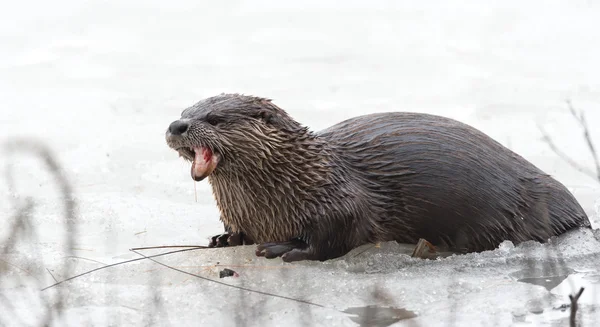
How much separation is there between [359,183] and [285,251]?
452 mm

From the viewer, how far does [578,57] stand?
733 cm

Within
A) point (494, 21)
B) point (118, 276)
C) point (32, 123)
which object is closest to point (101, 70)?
point (32, 123)

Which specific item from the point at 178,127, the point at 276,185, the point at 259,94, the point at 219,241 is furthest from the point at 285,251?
the point at 259,94

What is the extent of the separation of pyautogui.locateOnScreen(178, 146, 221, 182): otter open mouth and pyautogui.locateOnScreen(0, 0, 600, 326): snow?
0.35m

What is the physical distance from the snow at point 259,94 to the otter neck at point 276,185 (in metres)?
0.16

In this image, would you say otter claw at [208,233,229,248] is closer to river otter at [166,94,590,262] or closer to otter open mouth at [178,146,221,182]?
river otter at [166,94,590,262]

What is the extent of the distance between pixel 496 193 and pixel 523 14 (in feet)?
13.8

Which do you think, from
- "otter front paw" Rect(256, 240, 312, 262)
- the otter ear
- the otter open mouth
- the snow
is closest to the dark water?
the snow

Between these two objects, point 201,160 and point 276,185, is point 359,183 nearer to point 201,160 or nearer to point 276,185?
point 276,185

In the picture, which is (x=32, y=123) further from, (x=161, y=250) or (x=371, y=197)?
(x=371, y=197)

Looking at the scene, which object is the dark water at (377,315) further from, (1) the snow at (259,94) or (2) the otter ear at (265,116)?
(2) the otter ear at (265,116)

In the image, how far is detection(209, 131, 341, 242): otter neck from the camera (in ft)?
13.0

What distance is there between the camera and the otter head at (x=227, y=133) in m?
3.80

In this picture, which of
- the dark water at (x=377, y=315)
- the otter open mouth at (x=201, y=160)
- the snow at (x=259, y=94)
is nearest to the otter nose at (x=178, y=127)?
the otter open mouth at (x=201, y=160)
